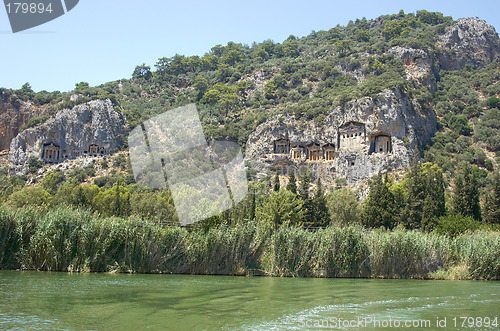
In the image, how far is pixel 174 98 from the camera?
11538 cm

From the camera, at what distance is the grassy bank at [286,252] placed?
79.9ft

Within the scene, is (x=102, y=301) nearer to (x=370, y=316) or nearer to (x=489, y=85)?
(x=370, y=316)

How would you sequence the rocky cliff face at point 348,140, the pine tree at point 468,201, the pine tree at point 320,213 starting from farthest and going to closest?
the rocky cliff face at point 348,140, the pine tree at point 320,213, the pine tree at point 468,201

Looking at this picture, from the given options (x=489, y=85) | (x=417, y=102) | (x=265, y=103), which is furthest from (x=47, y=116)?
(x=489, y=85)

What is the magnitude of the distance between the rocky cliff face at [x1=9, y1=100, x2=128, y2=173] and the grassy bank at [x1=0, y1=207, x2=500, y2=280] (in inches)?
2559

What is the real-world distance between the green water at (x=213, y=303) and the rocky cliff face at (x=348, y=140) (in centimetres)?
5115

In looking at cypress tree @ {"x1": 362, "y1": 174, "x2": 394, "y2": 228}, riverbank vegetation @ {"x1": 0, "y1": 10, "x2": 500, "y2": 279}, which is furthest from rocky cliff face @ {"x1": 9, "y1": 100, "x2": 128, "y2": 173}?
cypress tree @ {"x1": 362, "y1": 174, "x2": 394, "y2": 228}

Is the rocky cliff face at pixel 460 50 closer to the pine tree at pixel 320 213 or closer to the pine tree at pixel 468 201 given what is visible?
the pine tree at pixel 468 201

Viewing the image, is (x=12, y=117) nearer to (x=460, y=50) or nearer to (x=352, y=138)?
(x=352, y=138)

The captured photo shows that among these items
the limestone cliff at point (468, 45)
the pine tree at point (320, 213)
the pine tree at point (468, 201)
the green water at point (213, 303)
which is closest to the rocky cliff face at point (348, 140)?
the pine tree at point (320, 213)

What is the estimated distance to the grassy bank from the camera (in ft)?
79.9

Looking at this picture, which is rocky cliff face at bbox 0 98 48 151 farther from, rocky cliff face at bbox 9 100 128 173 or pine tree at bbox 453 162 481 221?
pine tree at bbox 453 162 481 221

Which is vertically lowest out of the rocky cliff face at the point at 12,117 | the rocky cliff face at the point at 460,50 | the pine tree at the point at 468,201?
the pine tree at the point at 468,201

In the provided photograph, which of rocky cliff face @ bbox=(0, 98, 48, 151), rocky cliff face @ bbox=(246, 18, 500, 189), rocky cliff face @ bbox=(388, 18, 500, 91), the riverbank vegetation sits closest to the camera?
the riverbank vegetation
